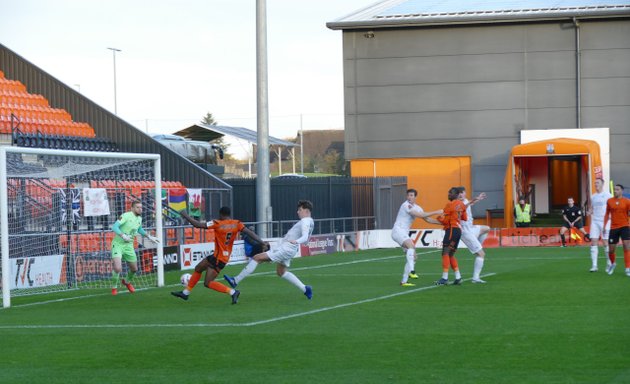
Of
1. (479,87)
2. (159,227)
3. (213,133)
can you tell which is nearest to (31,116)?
(159,227)

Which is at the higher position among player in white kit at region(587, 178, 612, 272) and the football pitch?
player in white kit at region(587, 178, 612, 272)

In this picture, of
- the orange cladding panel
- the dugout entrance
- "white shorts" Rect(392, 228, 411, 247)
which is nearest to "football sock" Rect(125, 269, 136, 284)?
"white shorts" Rect(392, 228, 411, 247)

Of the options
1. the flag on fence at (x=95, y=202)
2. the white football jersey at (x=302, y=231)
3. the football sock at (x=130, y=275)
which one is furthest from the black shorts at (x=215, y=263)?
the flag on fence at (x=95, y=202)

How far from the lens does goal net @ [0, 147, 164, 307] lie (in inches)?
910

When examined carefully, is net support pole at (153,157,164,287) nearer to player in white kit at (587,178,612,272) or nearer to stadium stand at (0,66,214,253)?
stadium stand at (0,66,214,253)

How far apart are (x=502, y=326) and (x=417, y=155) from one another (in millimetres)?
32909

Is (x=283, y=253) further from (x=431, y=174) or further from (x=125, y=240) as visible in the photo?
(x=431, y=174)

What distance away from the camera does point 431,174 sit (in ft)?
153

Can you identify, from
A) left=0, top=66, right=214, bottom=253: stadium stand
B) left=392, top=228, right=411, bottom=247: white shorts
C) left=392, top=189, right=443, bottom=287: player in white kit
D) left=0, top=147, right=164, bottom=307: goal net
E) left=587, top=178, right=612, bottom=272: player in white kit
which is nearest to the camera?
left=392, top=189, right=443, bottom=287: player in white kit

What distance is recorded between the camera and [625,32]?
44656mm

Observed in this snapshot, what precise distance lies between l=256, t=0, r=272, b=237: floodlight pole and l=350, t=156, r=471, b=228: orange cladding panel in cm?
1401

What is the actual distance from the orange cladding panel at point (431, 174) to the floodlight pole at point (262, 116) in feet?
46.0

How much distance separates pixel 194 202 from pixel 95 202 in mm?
8638

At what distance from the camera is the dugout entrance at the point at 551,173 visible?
4041 centimetres
